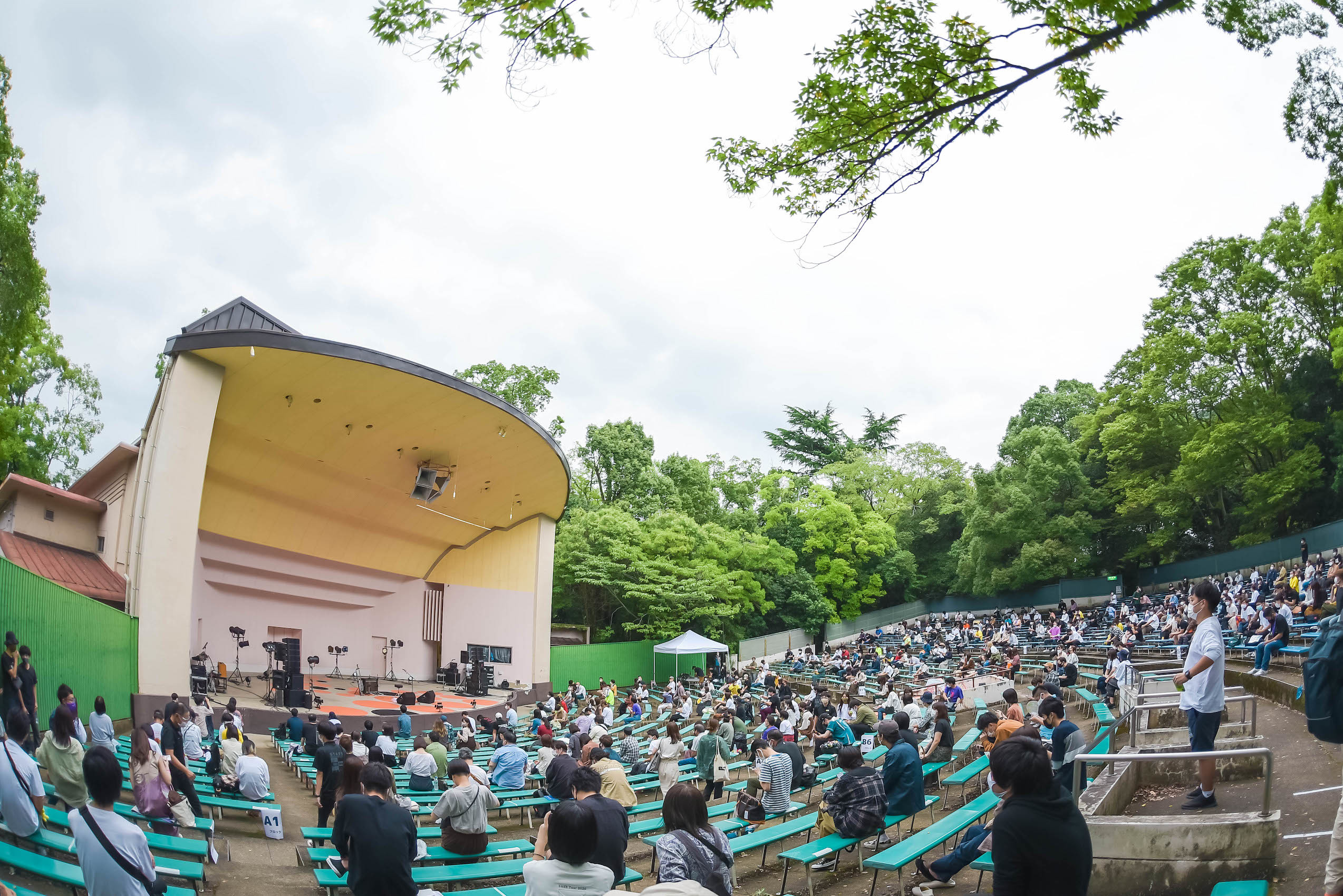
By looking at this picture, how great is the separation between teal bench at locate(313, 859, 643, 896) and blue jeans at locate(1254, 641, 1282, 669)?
32.6 ft

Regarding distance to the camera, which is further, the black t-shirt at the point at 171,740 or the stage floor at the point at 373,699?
the stage floor at the point at 373,699

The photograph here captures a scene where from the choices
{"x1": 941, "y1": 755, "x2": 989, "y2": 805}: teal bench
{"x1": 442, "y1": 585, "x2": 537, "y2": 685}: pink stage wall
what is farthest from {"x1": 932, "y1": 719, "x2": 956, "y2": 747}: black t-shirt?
{"x1": 442, "y1": 585, "x2": 537, "y2": 685}: pink stage wall

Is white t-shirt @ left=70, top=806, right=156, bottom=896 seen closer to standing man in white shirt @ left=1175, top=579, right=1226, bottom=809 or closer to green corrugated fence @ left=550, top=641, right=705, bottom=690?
standing man in white shirt @ left=1175, top=579, right=1226, bottom=809

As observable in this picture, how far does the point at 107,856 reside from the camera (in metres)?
3.46

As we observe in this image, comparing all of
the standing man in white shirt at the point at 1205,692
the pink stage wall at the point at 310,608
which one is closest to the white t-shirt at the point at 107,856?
the standing man in white shirt at the point at 1205,692

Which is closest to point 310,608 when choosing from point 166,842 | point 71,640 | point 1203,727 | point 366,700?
point 366,700

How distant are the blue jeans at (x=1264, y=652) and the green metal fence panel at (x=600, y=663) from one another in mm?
23990

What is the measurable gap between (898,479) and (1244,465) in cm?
1831

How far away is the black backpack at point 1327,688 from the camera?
3445 millimetres

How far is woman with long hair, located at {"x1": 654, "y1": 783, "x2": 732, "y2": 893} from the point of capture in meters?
3.70

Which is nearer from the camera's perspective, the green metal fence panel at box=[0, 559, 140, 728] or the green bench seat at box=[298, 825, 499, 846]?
the green bench seat at box=[298, 825, 499, 846]

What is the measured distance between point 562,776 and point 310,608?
21.6 m

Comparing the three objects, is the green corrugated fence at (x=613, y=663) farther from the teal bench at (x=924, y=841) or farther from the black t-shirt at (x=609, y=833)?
the black t-shirt at (x=609, y=833)

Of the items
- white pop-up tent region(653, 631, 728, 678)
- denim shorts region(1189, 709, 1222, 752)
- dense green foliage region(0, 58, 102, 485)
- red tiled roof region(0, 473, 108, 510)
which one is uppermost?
dense green foliage region(0, 58, 102, 485)
